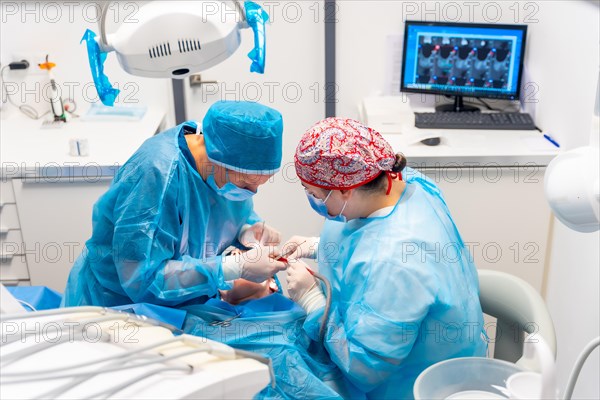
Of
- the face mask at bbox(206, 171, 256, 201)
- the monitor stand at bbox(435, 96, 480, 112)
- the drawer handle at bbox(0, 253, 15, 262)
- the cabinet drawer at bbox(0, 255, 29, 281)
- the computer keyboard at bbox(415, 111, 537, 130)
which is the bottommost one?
the cabinet drawer at bbox(0, 255, 29, 281)

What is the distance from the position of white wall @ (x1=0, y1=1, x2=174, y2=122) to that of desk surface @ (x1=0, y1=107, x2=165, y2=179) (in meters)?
0.10

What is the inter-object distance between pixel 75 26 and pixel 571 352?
2.42 metres

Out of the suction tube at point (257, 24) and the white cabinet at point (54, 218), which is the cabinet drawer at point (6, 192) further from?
the suction tube at point (257, 24)

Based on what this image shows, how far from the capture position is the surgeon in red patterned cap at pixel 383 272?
5.06 ft

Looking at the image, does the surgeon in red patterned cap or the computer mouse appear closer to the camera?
the surgeon in red patterned cap

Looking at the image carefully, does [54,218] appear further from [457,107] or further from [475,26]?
[475,26]

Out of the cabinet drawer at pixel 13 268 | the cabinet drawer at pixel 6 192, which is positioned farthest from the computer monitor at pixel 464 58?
the cabinet drawer at pixel 13 268

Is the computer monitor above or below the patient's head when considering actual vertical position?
above

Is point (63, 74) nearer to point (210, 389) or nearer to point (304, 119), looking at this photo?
point (304, 119)

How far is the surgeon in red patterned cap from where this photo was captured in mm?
1541

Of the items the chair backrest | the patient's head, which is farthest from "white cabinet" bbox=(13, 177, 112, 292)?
the chair backrest

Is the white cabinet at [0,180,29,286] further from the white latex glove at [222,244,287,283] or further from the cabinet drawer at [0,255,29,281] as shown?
the white latex glove at [222,244,287,283]

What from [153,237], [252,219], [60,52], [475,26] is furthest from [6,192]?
[475,26]

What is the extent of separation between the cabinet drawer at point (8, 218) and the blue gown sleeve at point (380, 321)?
64.8 inches
